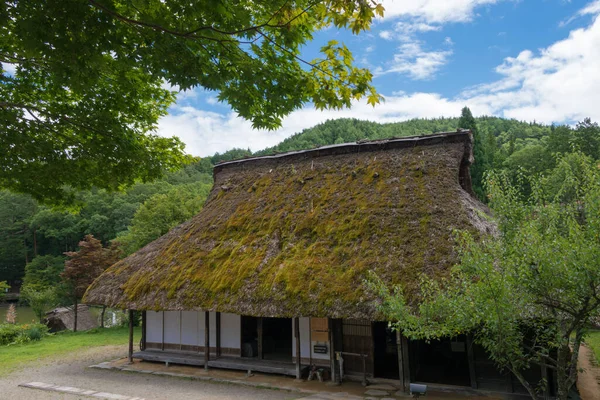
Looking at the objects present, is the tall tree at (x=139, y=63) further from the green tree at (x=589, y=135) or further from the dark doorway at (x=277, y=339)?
the green tree at (x=589, y=135)

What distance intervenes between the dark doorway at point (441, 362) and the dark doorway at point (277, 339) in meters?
3.41

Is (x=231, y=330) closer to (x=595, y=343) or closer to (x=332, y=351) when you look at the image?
(x=332, y=351)

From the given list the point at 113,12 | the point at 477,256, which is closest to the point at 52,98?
the point at 113,12

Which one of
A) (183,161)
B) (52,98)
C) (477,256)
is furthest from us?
(183,161)

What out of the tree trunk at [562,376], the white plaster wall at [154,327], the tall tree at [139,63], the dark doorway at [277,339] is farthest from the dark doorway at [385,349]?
the tall tree at [139,63]

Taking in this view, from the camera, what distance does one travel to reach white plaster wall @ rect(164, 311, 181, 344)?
12.1 m

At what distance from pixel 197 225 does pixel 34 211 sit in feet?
142

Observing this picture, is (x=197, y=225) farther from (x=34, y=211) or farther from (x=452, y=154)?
(x=34, y=211)

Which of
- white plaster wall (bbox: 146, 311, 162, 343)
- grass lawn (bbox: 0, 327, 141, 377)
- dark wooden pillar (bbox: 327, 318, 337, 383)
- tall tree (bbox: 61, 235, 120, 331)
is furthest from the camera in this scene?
tall tree (bbox: 61, 235, 120, 331)

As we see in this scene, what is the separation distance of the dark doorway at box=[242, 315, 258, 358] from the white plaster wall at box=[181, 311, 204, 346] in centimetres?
154

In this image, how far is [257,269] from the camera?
964 centimetres

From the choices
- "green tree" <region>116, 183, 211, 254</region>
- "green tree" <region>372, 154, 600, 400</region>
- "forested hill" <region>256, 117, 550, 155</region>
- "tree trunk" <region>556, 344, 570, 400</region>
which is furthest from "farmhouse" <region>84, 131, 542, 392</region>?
"forested hill" <region>256, 117, 550, 155</region>

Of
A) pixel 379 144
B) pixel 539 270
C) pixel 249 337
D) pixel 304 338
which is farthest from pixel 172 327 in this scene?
pixel 539 270

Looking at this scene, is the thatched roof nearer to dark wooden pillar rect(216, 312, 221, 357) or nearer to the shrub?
dark wooden pillar rect(216, 312, 221, 357)
